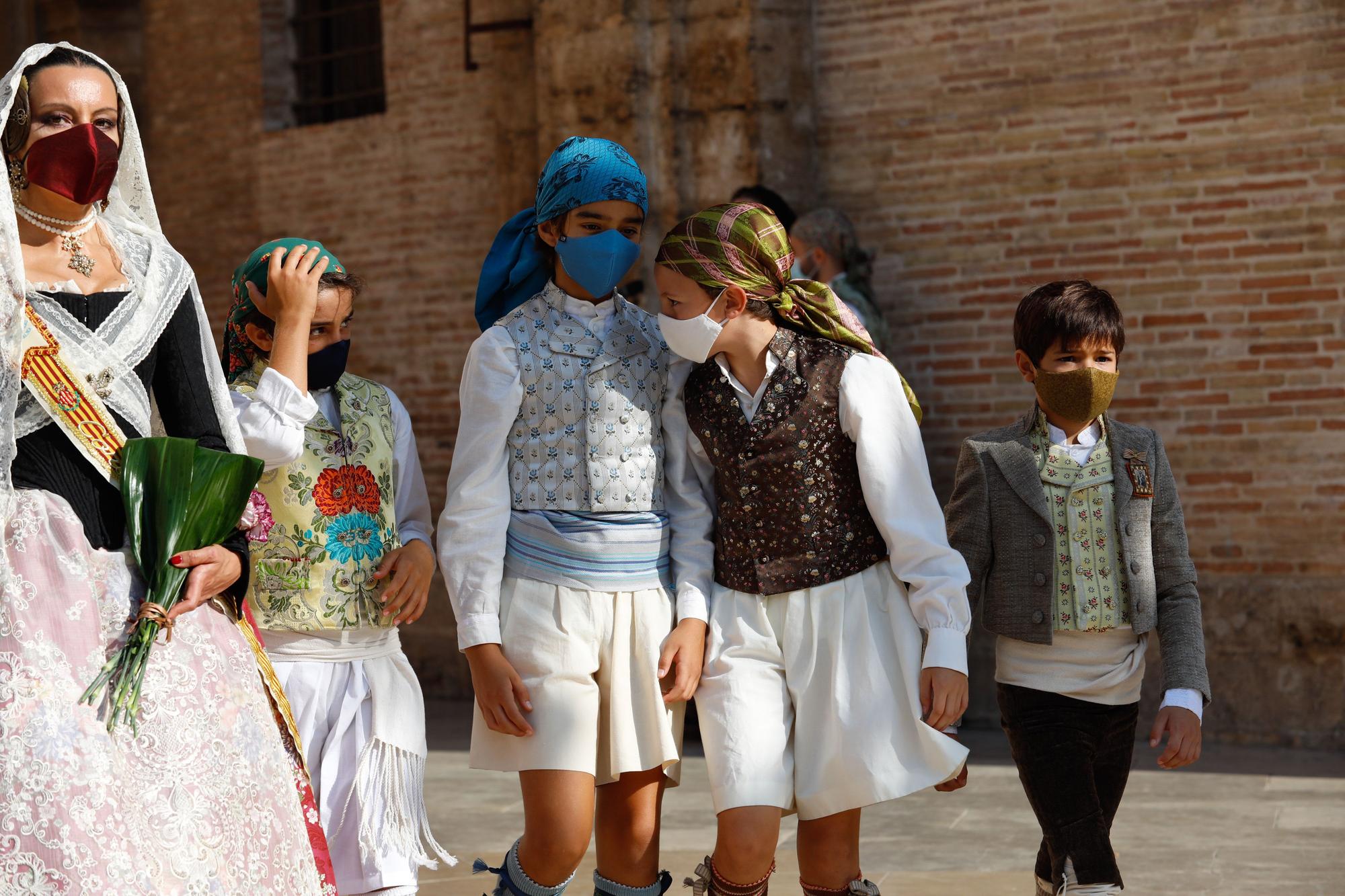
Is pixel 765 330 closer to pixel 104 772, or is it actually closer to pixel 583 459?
pixel 583 459

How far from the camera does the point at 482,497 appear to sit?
3.39 metres

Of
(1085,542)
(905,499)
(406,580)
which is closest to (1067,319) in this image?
(1085,542)

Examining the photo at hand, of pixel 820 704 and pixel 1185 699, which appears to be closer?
pixel 820 704

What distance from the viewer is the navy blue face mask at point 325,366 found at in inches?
141

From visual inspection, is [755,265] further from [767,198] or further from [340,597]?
[767,198]

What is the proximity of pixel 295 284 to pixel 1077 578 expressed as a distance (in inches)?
68.0

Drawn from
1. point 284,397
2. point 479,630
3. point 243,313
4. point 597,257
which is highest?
point 597,257

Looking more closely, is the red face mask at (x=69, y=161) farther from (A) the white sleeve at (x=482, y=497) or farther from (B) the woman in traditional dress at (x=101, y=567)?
(A) the white sleeve at (x=482, y=497)

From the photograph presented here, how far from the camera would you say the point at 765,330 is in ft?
11.4

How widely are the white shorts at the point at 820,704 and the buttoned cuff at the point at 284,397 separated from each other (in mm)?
944

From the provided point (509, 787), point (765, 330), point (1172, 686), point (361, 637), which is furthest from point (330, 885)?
point (509, 787)

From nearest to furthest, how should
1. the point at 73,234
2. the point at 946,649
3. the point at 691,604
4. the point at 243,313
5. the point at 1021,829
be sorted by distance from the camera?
1. the point at 73,234
2. the point at 946,649
3. the point at 691,604
4. the point at 243,313
5. the point at 1021,829

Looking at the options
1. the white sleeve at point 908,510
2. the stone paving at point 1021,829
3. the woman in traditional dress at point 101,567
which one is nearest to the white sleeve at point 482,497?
the woman in traditional dress at point 101,567

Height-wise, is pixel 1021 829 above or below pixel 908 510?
below
